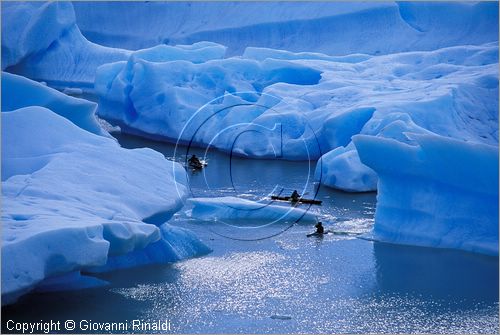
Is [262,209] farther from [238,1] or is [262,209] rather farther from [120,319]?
[238,1]

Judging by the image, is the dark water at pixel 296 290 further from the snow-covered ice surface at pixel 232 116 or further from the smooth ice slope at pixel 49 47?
the smooth ice slope at pixel 49 47

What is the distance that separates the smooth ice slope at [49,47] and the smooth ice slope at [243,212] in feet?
33.8

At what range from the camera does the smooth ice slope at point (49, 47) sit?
686 inches

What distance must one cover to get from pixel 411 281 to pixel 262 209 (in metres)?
2.27

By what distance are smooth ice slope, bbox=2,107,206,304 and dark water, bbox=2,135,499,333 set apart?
0.37m

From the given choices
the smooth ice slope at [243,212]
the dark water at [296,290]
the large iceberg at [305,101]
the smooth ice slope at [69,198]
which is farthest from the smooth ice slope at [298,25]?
the smooth ice slope at [69,198]

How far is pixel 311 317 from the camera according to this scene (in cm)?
530

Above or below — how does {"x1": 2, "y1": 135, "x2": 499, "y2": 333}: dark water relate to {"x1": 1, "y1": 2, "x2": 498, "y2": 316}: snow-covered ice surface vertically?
below

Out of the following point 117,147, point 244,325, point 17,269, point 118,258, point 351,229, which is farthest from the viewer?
point 351,229

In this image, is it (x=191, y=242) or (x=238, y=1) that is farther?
(x=238, y=1)

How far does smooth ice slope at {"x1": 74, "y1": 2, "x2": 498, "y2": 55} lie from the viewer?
20562 mm

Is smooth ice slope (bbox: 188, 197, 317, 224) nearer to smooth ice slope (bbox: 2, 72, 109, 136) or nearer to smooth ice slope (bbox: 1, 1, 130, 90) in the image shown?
smooth ice slope (bbox: 2, 72, 109, 136)

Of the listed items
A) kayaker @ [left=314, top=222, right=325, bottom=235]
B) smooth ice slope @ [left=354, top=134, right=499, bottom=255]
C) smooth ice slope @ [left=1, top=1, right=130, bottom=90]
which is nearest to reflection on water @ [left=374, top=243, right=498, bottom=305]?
smooth ice slope @ [left=354, top=134, right=499, bottom=255]

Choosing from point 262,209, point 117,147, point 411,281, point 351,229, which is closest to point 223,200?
point 262,209
